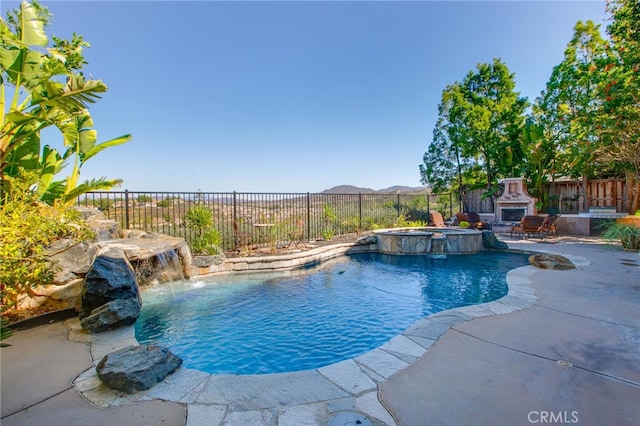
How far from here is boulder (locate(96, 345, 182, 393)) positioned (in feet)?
7.43

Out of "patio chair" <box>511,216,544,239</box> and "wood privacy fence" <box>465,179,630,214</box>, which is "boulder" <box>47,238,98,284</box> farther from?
"wood privacy fence" <box>465,179,630,214</box>

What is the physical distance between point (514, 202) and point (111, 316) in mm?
15882

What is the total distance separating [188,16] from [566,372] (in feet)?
A: 34.6

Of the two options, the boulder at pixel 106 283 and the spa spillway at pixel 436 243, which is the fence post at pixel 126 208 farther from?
the spa spillway at pixel 436 243

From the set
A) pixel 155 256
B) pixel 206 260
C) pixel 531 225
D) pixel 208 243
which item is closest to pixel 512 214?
pixel 531 225

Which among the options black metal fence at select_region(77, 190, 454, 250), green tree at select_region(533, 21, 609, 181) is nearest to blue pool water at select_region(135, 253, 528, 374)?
black metal fence at select_region(77, 190, 454, 250)

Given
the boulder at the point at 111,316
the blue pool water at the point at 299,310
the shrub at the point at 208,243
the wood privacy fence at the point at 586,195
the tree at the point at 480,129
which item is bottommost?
the blue pool water at the point at 299,310

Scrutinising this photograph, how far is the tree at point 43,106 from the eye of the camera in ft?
12.4

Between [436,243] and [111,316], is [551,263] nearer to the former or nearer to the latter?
[436,243]

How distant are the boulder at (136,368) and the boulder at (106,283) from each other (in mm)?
1729

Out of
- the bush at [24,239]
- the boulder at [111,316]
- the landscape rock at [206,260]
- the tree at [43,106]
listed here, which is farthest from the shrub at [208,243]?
the boulder at [111,316]

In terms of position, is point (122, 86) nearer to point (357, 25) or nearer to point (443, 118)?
point (357, 25)

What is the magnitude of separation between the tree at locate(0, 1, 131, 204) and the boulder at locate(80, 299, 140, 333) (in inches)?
80.5

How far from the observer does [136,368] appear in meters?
2.35
